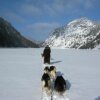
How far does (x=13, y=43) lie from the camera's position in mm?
184250

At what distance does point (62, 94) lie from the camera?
339 inches

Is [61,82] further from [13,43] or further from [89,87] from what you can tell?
[13,43]

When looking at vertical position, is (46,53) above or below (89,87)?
above

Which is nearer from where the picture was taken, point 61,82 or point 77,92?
point 61,82

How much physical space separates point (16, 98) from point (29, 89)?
5.22ft

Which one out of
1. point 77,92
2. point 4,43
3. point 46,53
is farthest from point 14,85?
point 4,43

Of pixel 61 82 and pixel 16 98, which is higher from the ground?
pixel 61 82

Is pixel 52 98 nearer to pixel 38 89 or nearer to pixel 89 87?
pixel 38 89

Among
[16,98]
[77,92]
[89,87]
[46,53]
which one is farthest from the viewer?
[46,53]

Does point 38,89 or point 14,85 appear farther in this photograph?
point 14,85

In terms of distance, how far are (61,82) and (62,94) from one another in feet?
1.43

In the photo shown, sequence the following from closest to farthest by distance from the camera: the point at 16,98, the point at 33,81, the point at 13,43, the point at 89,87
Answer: the point at 16,98 < the point at 89,87 < the point at 33,81 < the point at 13,43

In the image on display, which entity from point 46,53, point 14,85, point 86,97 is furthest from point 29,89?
point 46,53

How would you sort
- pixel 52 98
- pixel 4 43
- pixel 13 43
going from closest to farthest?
1. pixel 52 98
2. pixel 4 43
3. pixel 13 43
